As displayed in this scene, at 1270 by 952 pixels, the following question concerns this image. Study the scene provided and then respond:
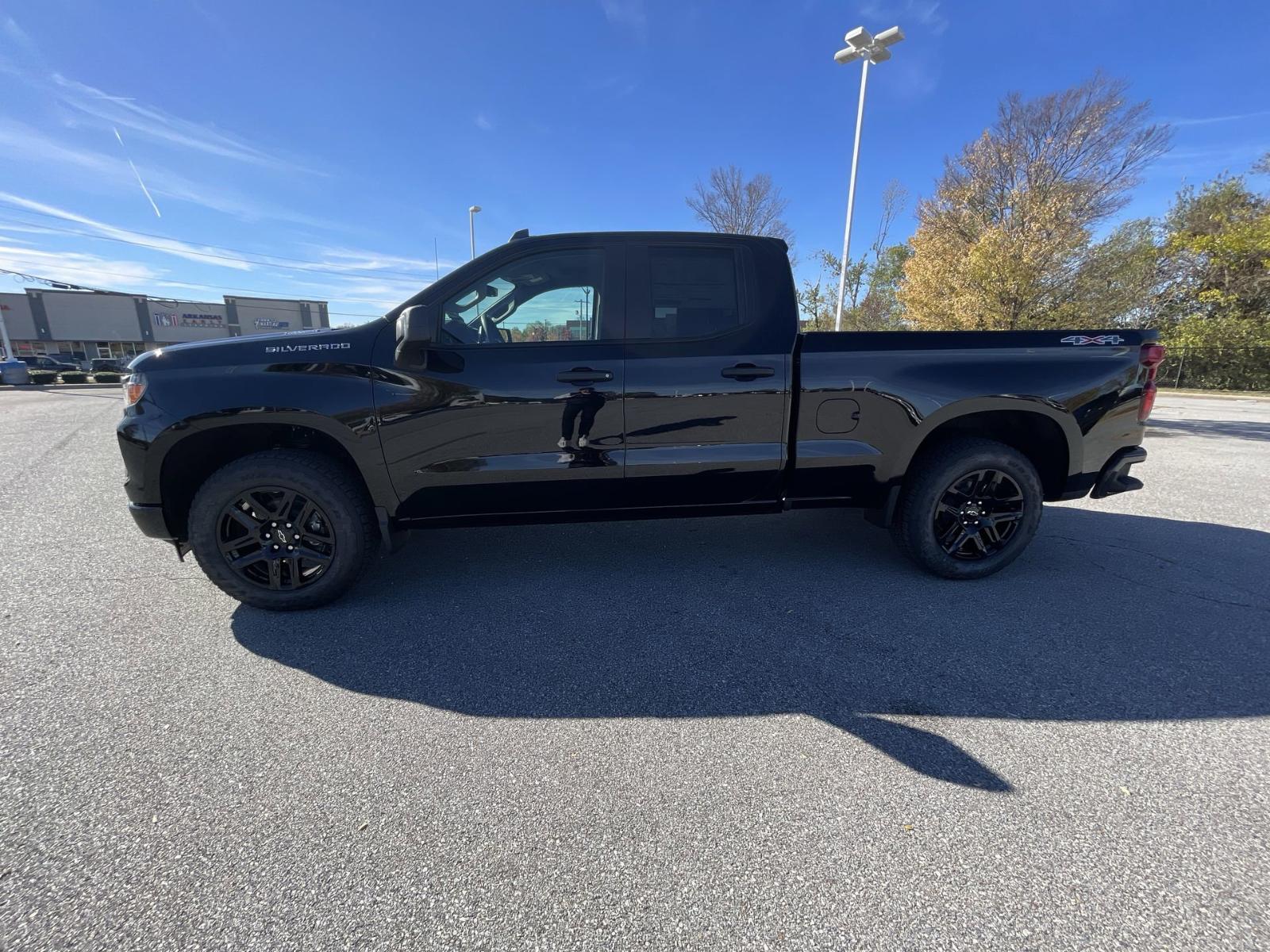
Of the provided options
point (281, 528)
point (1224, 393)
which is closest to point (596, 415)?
point (281, 528)

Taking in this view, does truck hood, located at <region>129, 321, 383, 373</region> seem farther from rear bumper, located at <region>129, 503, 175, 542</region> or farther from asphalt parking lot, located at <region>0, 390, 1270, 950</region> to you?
asphalt parking lot, located at <region>0, 390, 1270, 950</region>

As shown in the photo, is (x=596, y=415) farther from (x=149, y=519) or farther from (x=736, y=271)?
(x=149, y=519)

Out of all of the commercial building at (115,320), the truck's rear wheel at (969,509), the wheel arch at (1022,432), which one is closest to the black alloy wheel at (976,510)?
the truck's rear wheel at (969,509)

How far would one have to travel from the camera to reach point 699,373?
304 cm

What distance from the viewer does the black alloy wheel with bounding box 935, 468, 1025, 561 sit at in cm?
337

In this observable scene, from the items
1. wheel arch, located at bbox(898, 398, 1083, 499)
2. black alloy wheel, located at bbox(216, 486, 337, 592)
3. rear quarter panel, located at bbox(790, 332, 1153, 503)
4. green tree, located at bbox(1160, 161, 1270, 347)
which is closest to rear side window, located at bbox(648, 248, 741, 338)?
rear quarter panel, located at bbox(790, 332, 1153, 503)

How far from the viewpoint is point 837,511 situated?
4836 millimetres

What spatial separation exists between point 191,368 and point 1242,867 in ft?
15.0

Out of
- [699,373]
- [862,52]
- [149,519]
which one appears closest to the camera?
[149,519]

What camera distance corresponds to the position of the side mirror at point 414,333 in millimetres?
2748

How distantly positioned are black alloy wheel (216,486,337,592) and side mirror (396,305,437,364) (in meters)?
0.96

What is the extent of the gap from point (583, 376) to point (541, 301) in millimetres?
575

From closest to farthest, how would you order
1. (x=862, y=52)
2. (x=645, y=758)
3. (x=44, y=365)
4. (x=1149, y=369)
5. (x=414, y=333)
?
(x=645, y=758) < (x=414, y=333) < (x=1149, y=369) < (x=862, y=52) < (x=44, y=365)

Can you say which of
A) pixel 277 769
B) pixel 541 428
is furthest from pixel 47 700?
pixel 541 428
